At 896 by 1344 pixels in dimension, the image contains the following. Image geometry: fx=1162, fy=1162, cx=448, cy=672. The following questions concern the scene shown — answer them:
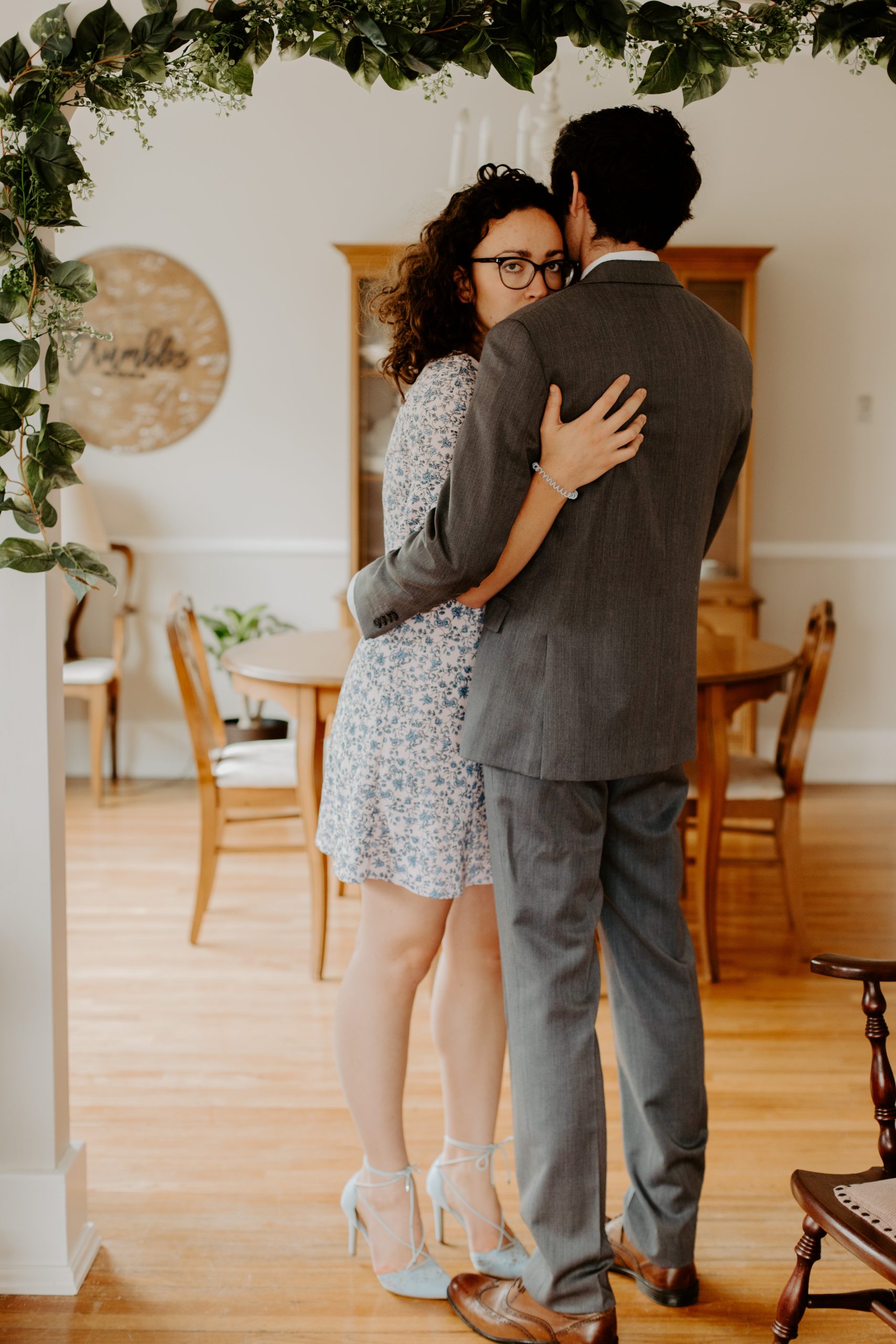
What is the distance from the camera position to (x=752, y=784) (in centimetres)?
302

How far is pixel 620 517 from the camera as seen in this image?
1443mm

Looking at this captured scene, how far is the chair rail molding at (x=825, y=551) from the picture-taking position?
5.08 m

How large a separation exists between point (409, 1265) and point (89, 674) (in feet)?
10.9

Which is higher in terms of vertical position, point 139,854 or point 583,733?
point 583,733

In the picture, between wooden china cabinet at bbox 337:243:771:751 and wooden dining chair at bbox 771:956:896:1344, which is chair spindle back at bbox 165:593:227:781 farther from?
wooden dining chair at bbox 771:956:896:1344

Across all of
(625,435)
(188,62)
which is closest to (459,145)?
(188,62)

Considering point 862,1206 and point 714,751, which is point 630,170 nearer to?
point 862,1206

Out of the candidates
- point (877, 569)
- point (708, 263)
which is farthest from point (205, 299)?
point (877, 569)

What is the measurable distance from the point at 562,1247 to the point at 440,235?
1.35 metres

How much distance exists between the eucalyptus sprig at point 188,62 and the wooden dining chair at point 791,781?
163 cm

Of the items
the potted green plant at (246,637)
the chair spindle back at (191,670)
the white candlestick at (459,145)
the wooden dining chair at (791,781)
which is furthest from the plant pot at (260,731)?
the white candlestick at (459,145)

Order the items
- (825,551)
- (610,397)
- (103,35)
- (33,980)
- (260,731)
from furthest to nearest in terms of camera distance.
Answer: (825,551) < (260,731) < (33,980) < (103,35) < (610,397)

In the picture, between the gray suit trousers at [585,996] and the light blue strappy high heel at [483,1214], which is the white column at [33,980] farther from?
the gray suit trousers at [585,996]

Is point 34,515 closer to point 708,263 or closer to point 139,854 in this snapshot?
point 139,854
